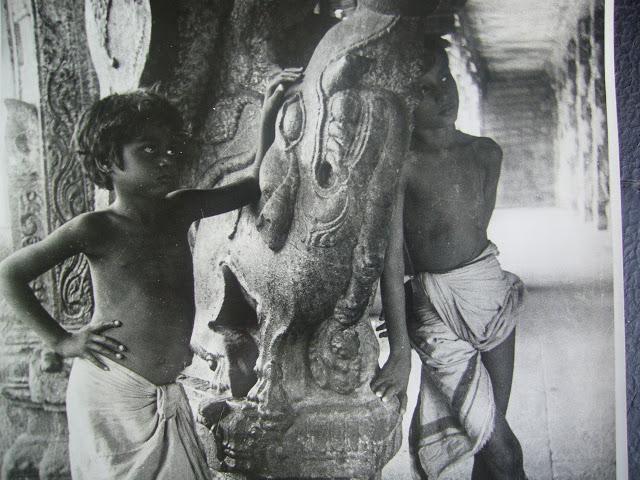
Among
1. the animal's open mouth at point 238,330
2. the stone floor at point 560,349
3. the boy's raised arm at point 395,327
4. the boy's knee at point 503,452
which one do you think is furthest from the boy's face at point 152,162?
the boy's knee at point 503,452

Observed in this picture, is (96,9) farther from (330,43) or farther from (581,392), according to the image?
(581,392)

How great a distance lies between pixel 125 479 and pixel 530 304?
1283mm

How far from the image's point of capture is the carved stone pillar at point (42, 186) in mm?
1989

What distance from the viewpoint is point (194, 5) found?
1.90 metres

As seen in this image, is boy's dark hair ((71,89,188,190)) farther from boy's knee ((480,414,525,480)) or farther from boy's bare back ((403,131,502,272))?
boy's knee ((480,414,525,480))

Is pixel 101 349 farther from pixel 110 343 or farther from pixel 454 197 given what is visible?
pixel 454 197

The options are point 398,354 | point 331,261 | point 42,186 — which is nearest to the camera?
point 331,261

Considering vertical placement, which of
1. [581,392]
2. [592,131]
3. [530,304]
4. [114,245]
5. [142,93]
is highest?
[142,93]

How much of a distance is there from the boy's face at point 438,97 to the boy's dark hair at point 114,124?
0.70 metres

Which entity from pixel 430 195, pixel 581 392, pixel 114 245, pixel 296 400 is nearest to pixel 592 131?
pixel 430 195

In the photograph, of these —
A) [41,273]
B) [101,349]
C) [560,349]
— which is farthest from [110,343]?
[560,349]

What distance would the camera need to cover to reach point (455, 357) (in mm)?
1944

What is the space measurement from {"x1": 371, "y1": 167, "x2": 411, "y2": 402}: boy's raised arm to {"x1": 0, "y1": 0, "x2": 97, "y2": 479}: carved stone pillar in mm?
888

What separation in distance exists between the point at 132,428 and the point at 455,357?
3.17ft
